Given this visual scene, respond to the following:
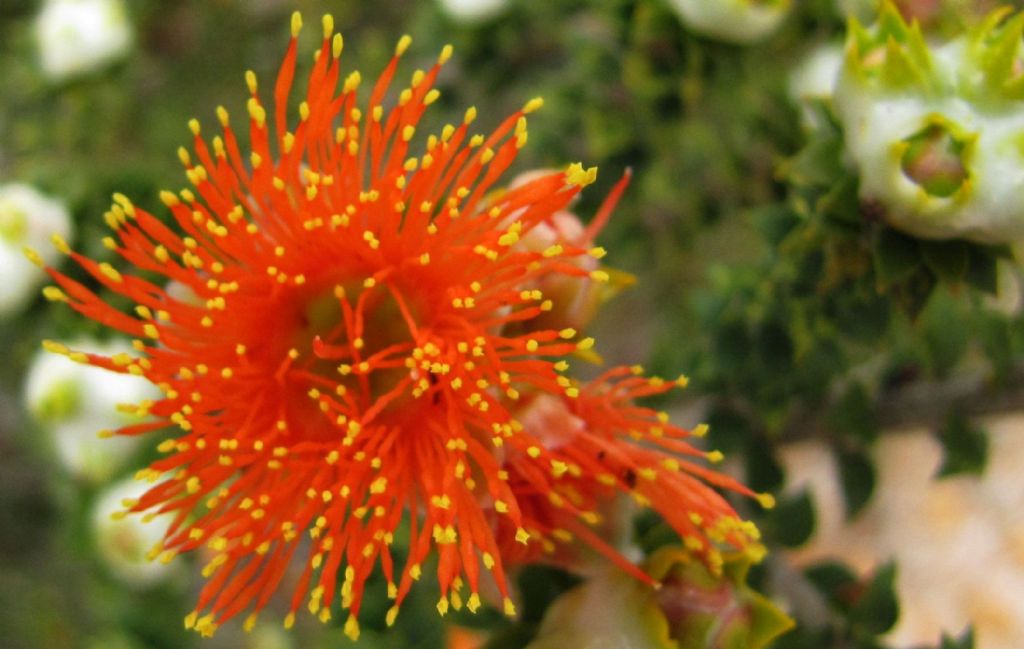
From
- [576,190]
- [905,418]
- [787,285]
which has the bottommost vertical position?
[905,418]

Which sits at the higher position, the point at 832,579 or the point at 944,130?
the point at 944,130

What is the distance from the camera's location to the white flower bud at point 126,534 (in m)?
1.50

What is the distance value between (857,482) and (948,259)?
0.56m

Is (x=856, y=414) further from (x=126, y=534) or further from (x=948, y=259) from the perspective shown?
(x=126, y=534)

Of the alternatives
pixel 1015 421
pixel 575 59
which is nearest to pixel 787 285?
pixel 575 59

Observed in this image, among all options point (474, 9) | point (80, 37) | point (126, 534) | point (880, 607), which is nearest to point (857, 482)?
point (880, 607)

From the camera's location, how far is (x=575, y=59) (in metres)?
1.75

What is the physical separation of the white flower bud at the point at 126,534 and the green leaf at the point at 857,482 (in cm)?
106

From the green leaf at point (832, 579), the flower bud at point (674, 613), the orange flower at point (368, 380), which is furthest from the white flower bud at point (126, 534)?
the green leaf at point (832, 579)

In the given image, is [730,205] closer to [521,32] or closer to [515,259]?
[521,32]

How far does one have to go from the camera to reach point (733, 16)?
1.28m

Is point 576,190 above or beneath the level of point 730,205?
above

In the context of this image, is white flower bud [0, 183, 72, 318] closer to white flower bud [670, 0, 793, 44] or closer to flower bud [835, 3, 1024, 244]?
white flower bud [670, 0, 793, 44]

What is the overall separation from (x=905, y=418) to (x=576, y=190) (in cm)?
79
